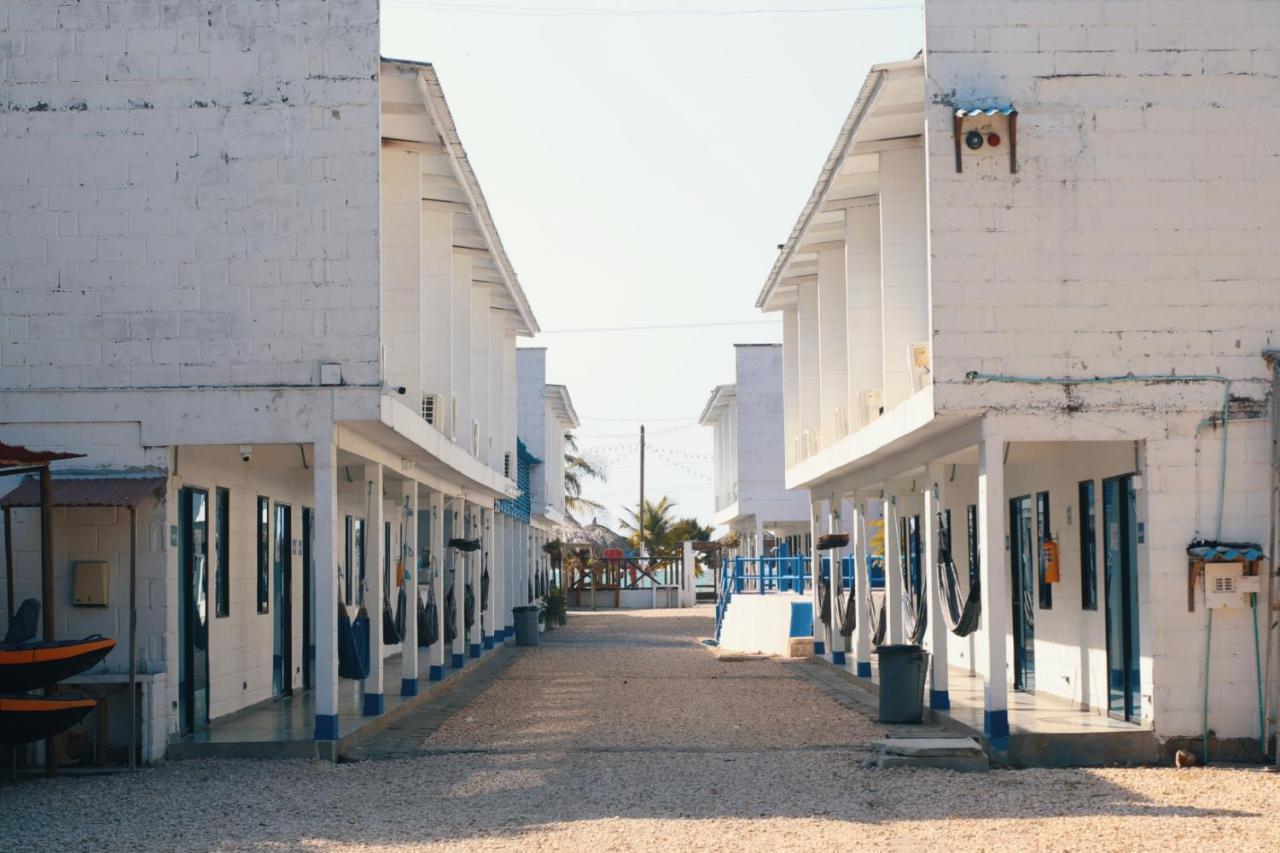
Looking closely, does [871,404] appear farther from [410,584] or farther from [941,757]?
[941,757]

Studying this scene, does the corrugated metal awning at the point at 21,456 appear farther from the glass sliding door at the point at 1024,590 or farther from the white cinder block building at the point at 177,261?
the glass sliding door at the point at 1024,590

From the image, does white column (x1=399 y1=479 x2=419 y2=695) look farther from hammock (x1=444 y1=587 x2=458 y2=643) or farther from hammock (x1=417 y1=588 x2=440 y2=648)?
hammock (x1=444 y1=587 x2=458 y2=643)

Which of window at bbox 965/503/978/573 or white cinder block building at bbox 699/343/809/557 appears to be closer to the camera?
window at bbox 965/503/978/573

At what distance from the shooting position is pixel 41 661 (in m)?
11.6

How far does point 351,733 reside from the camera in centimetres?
1432

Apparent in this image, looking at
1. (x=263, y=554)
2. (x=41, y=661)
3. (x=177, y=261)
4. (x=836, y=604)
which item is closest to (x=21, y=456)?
(x=41, y=661)

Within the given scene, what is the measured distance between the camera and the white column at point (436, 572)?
844 inches

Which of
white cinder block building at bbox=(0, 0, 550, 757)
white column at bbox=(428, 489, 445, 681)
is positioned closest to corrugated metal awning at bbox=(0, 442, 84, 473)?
white cinder block building at bbox=(0, 0, 550, 757)

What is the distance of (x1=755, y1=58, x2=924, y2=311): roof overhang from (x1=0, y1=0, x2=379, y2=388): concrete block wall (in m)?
4.46

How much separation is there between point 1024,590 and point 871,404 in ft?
8.88

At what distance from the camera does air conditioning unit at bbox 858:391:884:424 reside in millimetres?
17922

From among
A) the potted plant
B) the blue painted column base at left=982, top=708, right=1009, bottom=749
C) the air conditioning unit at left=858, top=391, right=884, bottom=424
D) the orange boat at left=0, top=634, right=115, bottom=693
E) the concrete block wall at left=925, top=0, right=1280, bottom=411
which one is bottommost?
the potted plant

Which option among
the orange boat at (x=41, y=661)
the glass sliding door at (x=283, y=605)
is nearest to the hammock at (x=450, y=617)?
the glass sliding door at (x=283, y=605)

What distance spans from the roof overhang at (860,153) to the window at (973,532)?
12.6ft
